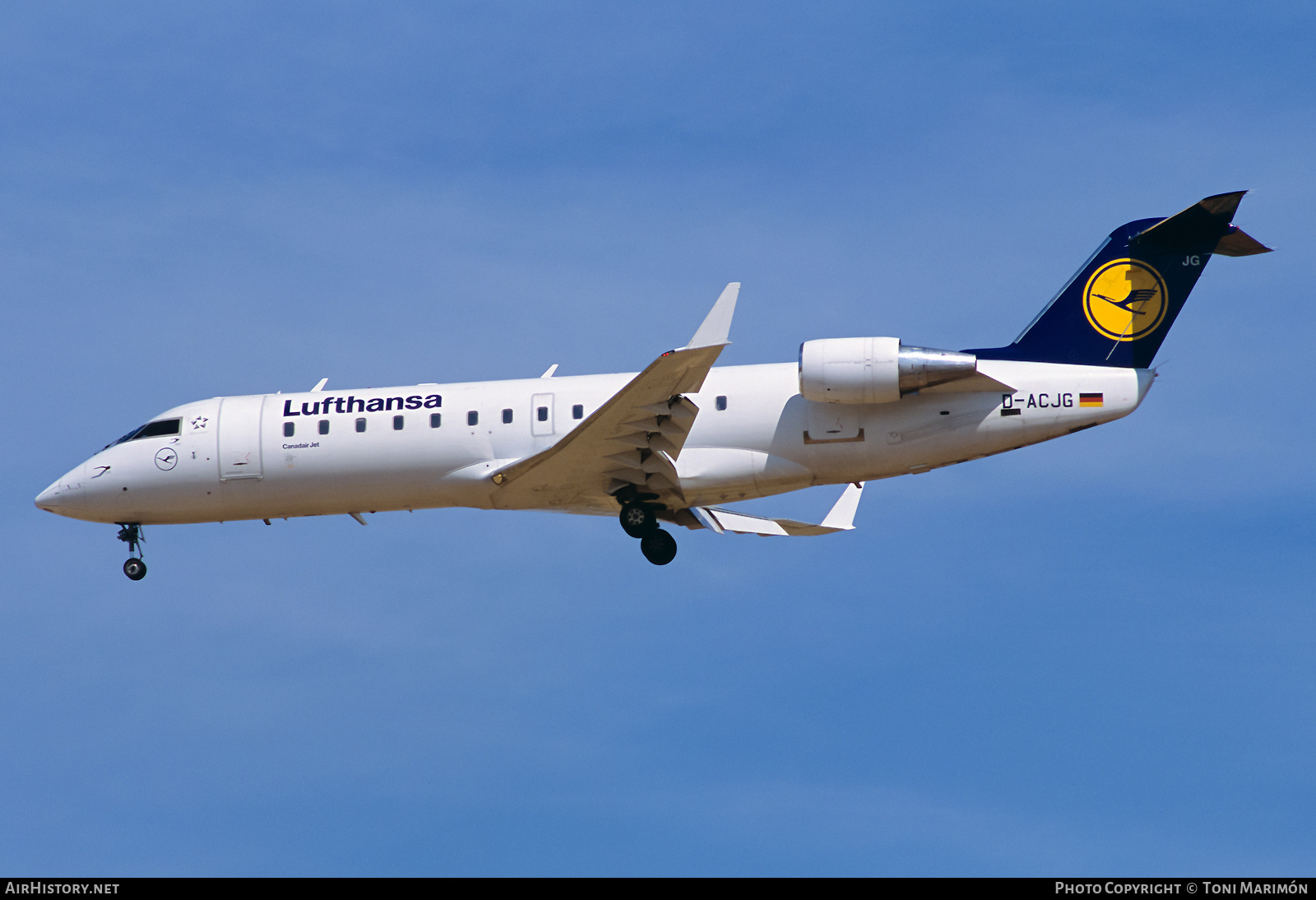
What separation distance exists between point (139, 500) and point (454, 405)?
591cm

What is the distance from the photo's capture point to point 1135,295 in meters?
25.3

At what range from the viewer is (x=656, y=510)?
2600 centimetres

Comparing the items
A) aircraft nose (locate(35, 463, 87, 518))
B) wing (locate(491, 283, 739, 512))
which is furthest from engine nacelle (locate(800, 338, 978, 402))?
aircraft nose (locate(35, 463, 87, 518))

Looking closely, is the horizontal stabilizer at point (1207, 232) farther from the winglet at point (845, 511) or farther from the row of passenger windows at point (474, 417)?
the row of passenger windows at point (474, 417)

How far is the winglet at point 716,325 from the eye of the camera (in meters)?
22.5

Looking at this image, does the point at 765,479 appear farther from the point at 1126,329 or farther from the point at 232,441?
the point at 232,441

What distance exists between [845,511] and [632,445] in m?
5.90

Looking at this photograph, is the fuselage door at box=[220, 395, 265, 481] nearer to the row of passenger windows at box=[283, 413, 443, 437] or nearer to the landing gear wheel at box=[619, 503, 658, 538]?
the row of passenger windows at box=[283, 413, 443, 437]

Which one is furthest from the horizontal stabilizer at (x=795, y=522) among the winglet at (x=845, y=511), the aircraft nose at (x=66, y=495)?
the aircraft nose at (x=66, y=495)

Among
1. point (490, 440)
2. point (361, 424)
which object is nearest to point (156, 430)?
point (361, 424)

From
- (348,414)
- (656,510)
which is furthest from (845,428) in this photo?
(348,414)

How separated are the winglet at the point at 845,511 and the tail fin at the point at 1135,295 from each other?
451 centimetres

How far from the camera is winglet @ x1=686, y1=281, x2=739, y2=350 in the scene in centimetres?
2253
